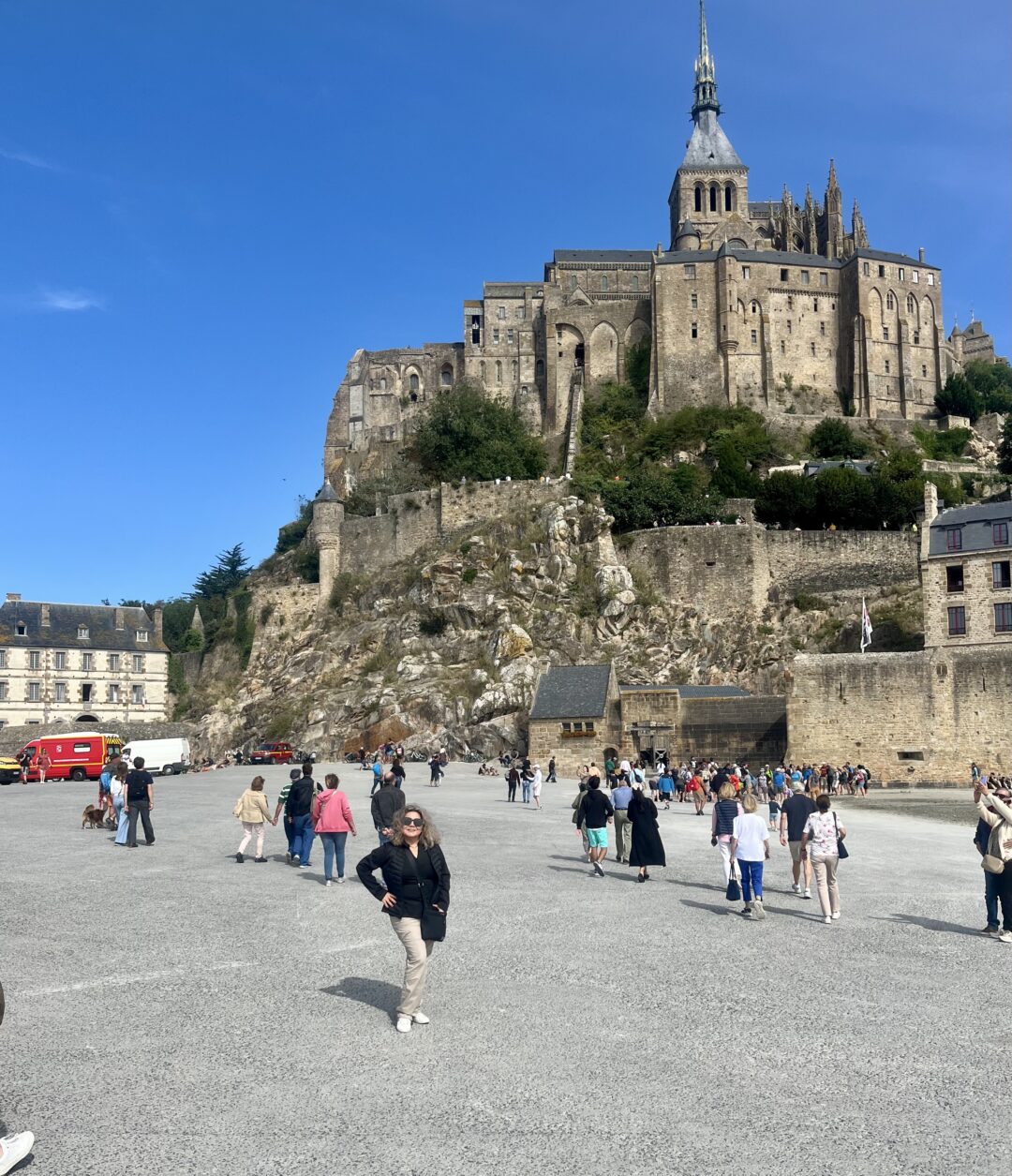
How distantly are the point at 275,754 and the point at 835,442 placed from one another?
3633 centimetres

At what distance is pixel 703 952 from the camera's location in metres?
10.4

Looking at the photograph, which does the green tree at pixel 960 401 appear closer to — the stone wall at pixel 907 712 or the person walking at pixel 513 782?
the stone wall at pixel 907 712

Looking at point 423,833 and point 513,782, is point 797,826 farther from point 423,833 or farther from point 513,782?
point 513,782

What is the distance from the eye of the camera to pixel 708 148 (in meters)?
90.2

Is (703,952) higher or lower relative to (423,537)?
lower

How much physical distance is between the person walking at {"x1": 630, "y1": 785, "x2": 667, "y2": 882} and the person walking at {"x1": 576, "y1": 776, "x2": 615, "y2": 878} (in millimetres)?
726

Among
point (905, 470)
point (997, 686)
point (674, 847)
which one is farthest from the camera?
point (905, 470)

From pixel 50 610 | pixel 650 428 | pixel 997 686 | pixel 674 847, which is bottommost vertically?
pixel 674 847

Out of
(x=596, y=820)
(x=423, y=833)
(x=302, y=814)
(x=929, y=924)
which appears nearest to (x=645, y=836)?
(x=596, y=820)

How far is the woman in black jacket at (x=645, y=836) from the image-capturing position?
1422cm

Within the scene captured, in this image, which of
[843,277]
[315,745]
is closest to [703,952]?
[315,745]

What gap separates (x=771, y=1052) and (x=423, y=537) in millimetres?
50675

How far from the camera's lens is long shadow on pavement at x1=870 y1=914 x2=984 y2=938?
1163cm

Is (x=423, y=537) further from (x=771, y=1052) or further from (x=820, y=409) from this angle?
(x=771, y=1052)
